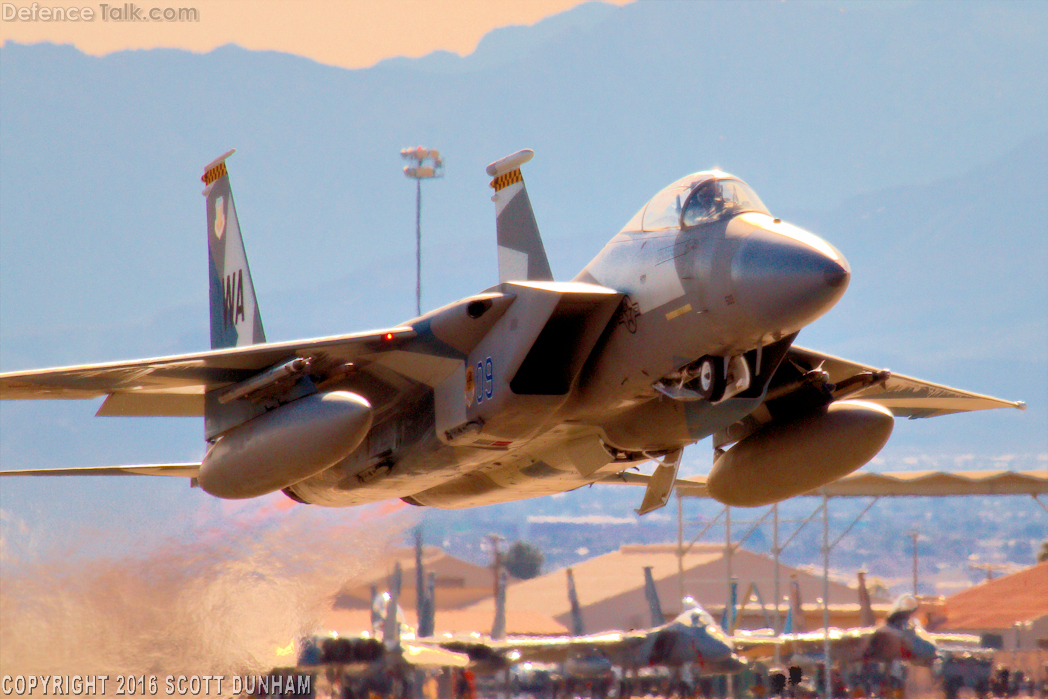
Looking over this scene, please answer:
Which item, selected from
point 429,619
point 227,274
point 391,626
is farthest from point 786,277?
point 429,619

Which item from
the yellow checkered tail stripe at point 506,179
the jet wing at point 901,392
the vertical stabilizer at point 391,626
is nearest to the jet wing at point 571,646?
the vertical stabilizer at point 391,626

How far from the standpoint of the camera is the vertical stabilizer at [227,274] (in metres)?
12.6

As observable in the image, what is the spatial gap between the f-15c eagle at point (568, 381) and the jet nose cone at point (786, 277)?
0.04 feet

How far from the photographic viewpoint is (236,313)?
12.8 meters

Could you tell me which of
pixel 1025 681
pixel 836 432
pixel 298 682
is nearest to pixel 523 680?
pixel 1025 681

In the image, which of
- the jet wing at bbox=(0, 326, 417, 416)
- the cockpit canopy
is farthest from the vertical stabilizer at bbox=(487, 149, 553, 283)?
the cockpit canopy

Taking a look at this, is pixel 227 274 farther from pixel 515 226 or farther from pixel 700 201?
pixel 700 201

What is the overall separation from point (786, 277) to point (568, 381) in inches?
78.4

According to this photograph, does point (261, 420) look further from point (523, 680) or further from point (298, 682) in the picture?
point (523, 680)

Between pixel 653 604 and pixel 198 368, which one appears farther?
pixel 653 604

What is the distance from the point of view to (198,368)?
927cm

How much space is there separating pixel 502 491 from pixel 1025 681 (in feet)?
78.0

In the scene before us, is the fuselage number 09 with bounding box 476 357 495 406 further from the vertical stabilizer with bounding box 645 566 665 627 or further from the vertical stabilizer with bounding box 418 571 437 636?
the vertical stabilizer with bounding box 645 566 665 627

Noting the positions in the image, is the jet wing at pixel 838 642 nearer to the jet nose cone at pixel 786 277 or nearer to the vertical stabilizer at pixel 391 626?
the vertical stabilizer at pixel 391 626
